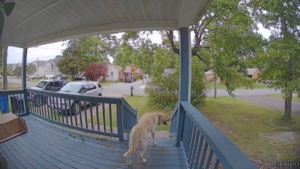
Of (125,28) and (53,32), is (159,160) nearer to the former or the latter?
(125,28)

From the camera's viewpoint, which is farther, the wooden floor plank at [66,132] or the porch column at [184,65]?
the wooden floor plank at [66,132]

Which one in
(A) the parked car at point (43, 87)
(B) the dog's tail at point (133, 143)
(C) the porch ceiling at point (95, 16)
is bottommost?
(B) the dog's tail at point (133, 143)

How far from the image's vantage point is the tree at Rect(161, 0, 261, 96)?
5173 millimetres

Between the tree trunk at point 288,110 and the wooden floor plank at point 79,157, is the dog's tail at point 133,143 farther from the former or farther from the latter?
the tree trunk at point 288,110

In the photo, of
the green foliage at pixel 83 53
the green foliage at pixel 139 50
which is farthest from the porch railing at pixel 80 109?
the green foliage at pixel 83 53

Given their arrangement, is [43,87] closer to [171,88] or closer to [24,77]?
[24,77]

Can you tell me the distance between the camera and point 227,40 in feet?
18.5

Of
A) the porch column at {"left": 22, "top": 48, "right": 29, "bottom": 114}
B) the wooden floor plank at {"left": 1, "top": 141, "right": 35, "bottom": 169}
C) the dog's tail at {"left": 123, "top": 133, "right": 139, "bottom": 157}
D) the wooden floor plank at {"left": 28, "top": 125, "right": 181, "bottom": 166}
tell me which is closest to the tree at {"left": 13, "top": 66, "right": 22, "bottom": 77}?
the porch column at {"left": 22, "top": 48, "right": 29, "bottom": 114}

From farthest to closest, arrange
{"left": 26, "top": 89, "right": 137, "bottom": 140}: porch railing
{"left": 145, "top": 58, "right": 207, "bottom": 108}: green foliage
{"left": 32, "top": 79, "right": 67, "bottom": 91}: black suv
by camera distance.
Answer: {"left": 145, "top": 58, "right": 207, "bottom": 108}: green foliage → {"left": 32, "top": 79, "right": 67, "bottom": 91}: black suv → {"left": 26, "top": 89, "right": 137, "bottom": 140}: porch railing

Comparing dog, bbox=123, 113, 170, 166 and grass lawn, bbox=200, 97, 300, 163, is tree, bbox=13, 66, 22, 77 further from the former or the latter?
grass lawn, bbox=200, 97, 300, 163

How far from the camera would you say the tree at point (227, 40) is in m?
5.17

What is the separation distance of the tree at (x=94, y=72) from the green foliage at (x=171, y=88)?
3.25 m

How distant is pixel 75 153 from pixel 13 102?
292 centimetres

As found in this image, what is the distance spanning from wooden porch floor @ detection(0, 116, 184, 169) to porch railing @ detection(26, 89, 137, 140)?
221mm
